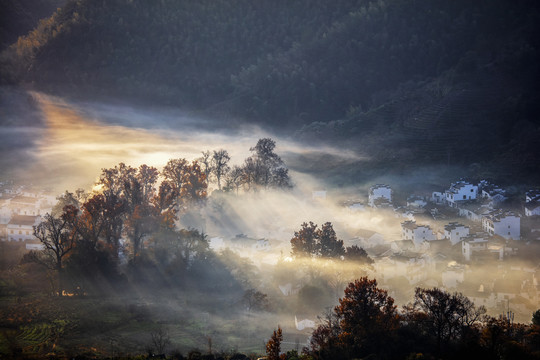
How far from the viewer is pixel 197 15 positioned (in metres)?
89.2

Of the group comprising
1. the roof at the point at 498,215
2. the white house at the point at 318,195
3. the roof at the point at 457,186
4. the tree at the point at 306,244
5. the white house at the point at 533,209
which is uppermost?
the roof at the point at 457,186

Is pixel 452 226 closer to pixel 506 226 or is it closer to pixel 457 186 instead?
pixel 506 226

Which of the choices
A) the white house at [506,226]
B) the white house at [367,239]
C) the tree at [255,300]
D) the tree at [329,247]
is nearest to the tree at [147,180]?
the tree at [255,300]

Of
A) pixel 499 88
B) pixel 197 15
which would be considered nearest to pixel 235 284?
pixel 499 88

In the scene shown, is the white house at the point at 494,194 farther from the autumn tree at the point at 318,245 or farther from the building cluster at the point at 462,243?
the autumn tree at the point at 318,245

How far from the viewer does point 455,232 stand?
1205 inches

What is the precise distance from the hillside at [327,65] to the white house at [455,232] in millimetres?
19200

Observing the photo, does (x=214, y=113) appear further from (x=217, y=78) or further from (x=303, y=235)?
(x=303, y=235)

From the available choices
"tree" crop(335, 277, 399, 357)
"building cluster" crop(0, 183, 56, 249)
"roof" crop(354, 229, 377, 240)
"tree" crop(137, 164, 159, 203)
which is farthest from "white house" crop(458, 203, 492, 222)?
"building cluster" crop(0, 183, 56, 249)

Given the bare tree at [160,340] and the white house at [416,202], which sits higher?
the white house at [416,202]

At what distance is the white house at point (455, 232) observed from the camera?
30331 millimetres

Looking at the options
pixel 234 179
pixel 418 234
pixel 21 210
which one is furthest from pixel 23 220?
pixel 418 234

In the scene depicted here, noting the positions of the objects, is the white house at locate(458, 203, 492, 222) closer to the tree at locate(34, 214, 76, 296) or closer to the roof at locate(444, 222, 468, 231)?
the roof at locate(444, 222, 468, 231)

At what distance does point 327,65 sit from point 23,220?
59.1 meters
